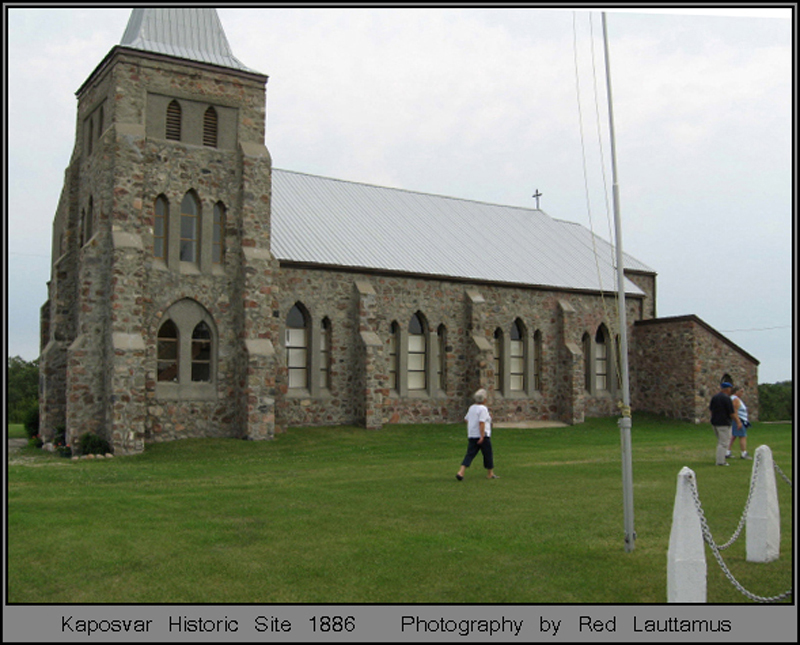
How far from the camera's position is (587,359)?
111 feet

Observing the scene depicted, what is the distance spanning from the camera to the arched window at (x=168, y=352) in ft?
73.6

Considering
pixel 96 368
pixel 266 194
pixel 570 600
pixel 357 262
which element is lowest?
pixel 570 600

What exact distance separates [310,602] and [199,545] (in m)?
2.77

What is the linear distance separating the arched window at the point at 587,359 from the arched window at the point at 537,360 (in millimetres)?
2756

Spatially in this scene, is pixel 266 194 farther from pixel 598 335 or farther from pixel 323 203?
pixel 598 335

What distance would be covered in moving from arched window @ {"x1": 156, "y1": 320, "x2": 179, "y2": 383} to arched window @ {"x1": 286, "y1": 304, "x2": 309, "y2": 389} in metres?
4.20

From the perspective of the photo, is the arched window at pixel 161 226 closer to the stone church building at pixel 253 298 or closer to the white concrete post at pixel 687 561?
the stone church building at pixel 253 298

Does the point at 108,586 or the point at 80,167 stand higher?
the point at 80,167

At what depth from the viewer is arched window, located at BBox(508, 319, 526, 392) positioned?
1236 inches

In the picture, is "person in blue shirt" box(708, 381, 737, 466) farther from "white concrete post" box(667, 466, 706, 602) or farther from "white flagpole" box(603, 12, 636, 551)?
"white concrete post" box(667, 466, 706, 602)

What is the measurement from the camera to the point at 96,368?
70.4 ft

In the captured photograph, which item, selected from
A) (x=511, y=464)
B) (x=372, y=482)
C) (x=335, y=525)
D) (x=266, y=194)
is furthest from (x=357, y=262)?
(x=335, y=525)

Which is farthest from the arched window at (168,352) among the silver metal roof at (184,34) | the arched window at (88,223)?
the silver metal roof at (184,34)

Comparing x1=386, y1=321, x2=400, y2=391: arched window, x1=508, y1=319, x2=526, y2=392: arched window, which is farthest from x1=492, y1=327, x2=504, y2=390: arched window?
x1=386, y1=321, x2=400, y2=391: arched window
